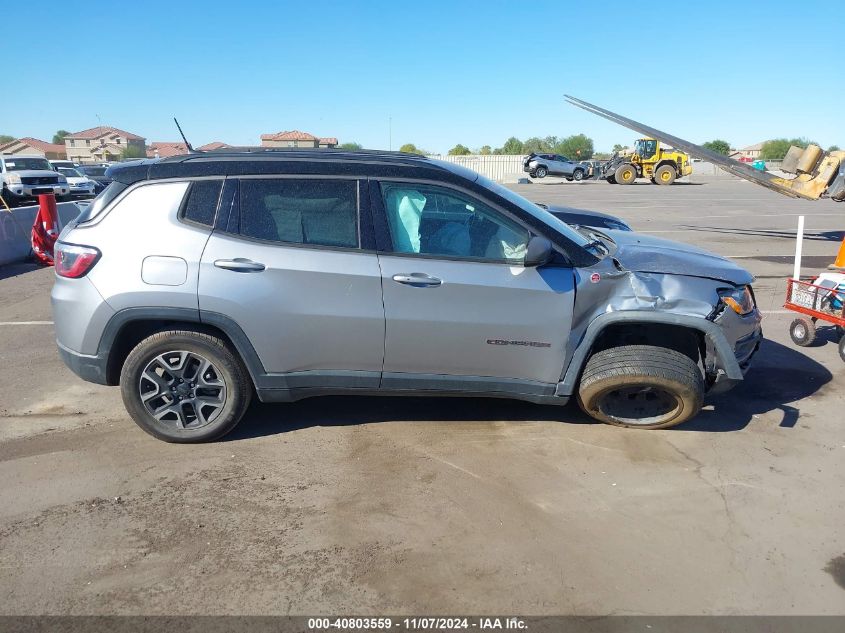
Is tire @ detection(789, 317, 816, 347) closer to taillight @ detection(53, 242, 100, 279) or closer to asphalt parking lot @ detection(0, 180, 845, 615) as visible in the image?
asphalt parking lot @ detection(0, 180, 845, 615)

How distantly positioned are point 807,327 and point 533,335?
Result: 12.2 ft

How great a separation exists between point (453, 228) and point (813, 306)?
13.2 ft

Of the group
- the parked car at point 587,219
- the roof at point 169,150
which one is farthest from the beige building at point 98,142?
the parked car at point 587,219

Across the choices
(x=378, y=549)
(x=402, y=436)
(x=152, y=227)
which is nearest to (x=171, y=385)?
(x=152, y=227)

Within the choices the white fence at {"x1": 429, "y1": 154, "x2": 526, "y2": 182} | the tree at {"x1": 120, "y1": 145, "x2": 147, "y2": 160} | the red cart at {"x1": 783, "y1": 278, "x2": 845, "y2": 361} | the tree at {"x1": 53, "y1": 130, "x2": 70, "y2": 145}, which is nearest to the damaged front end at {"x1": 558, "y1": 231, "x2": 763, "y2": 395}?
the red cart at {"x1": 783, "y1": 278, "x2": 845, "y2": 361}

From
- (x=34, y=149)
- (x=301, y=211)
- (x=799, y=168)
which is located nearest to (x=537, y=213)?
(x=301, y=211)

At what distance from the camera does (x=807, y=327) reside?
247 inches

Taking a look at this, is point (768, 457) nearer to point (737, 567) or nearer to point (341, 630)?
point (737, 567)

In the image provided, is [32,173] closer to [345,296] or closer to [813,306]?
[345,296]

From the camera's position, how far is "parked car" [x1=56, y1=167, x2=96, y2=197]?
26078 mm

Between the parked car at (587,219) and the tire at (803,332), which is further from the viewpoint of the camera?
the parked car at (587,219)

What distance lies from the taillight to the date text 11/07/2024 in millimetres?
2589

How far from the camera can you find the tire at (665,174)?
125 feet

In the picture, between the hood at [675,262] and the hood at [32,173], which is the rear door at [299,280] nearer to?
the hood at [675,262]
